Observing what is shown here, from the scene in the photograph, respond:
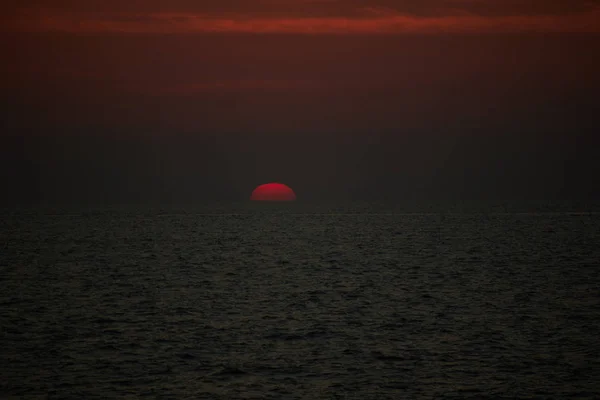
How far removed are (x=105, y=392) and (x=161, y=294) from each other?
3094 centimetres

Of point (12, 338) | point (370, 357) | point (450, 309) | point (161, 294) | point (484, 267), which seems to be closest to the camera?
point (370, 357)

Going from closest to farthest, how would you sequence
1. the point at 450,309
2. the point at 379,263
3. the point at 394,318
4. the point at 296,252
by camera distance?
the point at 394,318, the point at 450,309, the point at 379,263, the point at 296,252

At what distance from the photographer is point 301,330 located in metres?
44.1

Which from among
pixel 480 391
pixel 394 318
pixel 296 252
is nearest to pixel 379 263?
pixel 296 252

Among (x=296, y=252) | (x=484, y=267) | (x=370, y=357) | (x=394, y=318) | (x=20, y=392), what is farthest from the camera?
(x=296, y=252)

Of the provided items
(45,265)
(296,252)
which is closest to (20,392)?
(45,265)

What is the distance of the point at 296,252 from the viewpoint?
113 metres

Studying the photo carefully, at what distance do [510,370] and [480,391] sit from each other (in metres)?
4.19

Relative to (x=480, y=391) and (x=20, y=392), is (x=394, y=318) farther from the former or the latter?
(x=20, y=392)

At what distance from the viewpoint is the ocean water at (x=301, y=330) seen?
31.9 metres

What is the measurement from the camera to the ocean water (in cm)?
3189

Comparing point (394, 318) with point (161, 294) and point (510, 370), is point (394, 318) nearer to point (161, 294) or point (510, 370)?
point (510, 370)

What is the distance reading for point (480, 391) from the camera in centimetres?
3073

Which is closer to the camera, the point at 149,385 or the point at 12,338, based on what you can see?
the point at 149,385
